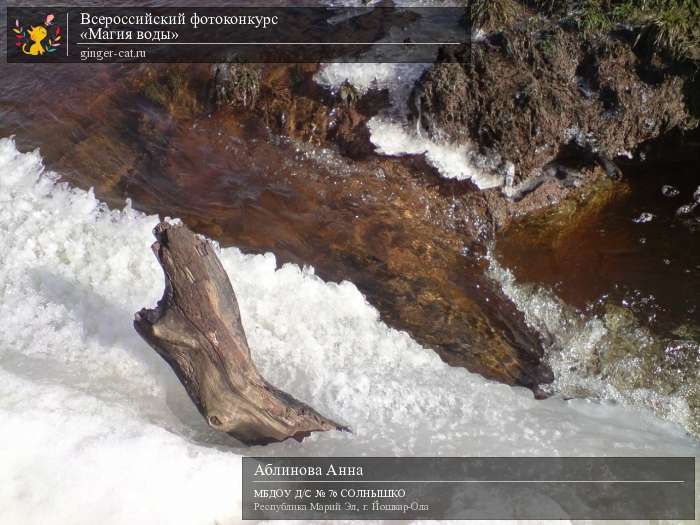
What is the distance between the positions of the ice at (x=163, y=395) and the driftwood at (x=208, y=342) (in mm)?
378

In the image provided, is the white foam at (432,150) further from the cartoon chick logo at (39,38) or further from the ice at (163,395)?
the cartoon chick logo at (39,38)

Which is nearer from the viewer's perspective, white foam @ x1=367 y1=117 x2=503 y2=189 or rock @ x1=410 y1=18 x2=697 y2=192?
rock @ x1=410 y1=18 x2=697 y2=192

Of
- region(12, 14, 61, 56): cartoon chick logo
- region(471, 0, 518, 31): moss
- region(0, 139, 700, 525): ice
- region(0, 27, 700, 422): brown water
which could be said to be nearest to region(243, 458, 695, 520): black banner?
region(0, 139, 700, 525): ice

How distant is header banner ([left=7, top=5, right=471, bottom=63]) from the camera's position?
7.30m

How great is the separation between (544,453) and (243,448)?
7.38 feet

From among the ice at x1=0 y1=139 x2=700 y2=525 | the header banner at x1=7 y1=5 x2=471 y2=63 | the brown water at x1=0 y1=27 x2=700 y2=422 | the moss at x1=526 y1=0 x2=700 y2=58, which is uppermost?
the header banner at x1=7 y1=5 x2=471 y2=63

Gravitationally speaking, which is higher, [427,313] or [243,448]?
[427,313]

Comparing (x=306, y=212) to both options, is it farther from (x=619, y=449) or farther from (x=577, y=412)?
(x=619, y=449)

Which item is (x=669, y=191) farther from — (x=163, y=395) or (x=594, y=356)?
(x=163, y=395)

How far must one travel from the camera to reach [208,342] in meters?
4.13

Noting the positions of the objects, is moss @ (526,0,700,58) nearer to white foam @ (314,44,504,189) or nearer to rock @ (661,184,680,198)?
rock @ (661,184,680,198)

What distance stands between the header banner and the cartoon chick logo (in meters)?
0.01

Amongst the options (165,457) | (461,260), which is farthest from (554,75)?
(165,457)

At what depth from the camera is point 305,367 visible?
5.18 m
